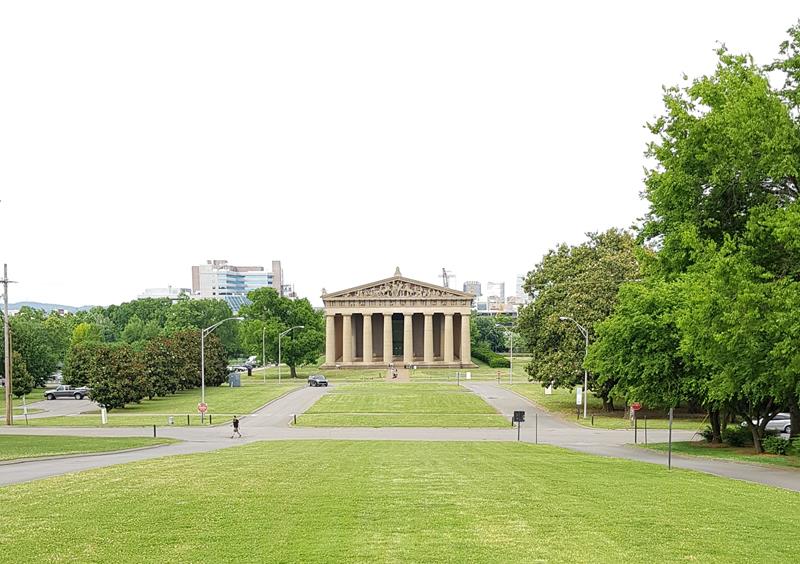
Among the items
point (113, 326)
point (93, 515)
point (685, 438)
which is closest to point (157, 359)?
point (685, 438)

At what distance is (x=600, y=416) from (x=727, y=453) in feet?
83.6

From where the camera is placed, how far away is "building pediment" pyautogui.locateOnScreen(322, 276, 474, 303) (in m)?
130

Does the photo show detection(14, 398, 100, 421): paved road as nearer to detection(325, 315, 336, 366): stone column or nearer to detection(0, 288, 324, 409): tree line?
detection(0, 288, 324, 409): tree line

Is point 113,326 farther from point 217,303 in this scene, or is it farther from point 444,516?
point 444,516

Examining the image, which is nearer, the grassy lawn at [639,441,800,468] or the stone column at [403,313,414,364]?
the grassy lawn at [639,441,800,468]

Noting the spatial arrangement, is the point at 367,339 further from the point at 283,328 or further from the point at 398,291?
the point at 283,328

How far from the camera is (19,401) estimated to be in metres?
75.0

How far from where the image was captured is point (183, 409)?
2467 inches

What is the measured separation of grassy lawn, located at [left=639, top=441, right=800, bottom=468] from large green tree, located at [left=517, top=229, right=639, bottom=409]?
19.5m

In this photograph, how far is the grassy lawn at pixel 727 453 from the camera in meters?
28.1

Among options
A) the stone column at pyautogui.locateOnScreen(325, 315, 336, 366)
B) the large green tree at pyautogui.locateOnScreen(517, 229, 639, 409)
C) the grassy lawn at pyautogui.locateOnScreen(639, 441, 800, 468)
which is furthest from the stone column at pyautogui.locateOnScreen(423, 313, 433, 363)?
the grassy lawn at pyautogui.locateOnScreen(639, 441, 800, 468)

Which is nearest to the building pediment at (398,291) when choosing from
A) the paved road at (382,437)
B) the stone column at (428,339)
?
the stone column at (428,339)

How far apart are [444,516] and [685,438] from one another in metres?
31.3

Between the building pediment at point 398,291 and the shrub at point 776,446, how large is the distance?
98.2 metres
